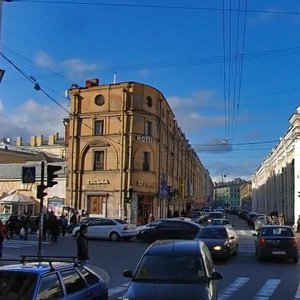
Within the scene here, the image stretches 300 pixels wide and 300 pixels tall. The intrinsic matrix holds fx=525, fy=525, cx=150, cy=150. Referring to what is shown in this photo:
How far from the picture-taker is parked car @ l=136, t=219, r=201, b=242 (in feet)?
109

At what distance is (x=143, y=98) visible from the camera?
53.8 meters

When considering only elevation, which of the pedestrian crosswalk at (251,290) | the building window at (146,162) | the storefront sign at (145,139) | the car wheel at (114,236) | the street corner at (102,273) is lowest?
the street corner at (102,273)

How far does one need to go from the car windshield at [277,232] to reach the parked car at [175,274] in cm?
1391

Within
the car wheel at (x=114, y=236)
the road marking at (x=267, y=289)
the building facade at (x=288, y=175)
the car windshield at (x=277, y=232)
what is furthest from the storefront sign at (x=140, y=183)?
the road marking at (x=267, y=289)

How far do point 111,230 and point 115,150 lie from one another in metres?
18.0

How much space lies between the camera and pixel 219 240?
2300 cm

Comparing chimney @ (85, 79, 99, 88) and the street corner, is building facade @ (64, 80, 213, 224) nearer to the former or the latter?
chimney @ (85, 79, 99, 88)

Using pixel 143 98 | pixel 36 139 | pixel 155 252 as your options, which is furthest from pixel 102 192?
pixel 36 139

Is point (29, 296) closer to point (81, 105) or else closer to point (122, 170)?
point (122, 170)

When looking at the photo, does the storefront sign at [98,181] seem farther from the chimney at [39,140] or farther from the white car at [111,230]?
the chimney at [39,140]

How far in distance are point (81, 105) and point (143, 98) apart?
672 centimetres

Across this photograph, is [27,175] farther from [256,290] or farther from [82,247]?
[256,290]

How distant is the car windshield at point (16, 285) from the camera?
274 inches

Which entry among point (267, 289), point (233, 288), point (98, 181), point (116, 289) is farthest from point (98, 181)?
point (267, 289)
